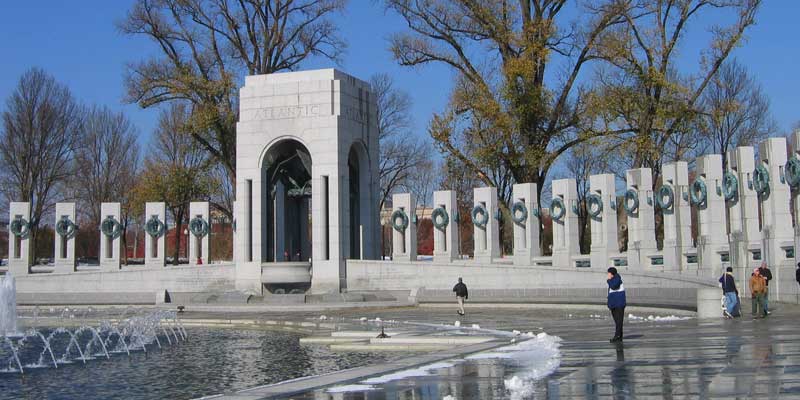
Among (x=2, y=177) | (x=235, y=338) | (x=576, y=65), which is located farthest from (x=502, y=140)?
(x=2, y=177)

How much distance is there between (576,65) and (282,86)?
14.1m

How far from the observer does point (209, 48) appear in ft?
172

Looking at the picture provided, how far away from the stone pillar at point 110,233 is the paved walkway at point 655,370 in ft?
100

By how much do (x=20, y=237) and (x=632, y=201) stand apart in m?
30.9

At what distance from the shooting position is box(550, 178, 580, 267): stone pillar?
128 feet

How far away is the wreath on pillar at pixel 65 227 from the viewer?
47.7 m

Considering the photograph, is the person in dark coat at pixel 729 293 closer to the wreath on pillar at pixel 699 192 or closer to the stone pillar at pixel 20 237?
the wreath on pillar at pixel 699 192

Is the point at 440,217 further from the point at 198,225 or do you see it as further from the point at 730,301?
the point at 730,301

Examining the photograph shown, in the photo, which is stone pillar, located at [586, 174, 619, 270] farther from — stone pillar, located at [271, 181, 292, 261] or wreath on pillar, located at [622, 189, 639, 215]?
stone pillar, located at [271, 181, 292, 261]

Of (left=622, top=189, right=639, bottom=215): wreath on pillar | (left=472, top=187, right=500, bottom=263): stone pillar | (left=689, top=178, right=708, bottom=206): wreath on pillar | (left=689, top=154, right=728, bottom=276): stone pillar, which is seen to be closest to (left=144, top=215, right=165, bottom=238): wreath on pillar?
(left=472, top=187, right=500, bottom=263): stone pillar

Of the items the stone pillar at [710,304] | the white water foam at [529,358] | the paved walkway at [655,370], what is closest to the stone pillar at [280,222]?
the stone pillar at [710,304]

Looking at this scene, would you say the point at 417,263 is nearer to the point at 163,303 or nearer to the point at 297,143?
the point at 297,143

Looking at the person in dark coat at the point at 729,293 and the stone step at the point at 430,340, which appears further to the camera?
the person in dark coat at the point at 729,293

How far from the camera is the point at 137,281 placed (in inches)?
1769
